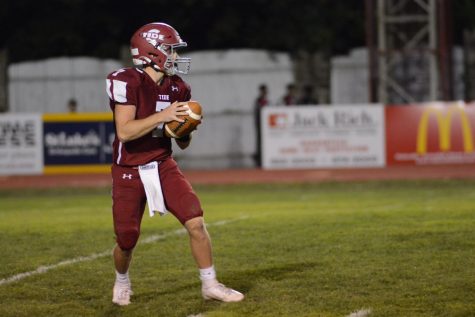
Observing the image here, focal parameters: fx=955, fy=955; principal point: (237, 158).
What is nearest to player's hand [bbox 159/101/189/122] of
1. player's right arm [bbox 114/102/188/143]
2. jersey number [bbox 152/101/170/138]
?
player's right arm [bbox 114/102/188/143]

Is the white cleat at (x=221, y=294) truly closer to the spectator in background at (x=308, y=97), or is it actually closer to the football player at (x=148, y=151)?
the football player at (x=148, y=151)

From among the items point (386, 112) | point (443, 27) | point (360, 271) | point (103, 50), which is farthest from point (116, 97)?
point (103, 50)

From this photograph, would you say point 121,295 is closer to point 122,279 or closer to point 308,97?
point 122,279

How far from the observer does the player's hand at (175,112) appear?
5.88m

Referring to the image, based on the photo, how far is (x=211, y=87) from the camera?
23016 millimetres

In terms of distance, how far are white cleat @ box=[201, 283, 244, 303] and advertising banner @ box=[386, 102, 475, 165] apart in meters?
12.5

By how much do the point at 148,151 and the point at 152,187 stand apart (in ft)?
0.80

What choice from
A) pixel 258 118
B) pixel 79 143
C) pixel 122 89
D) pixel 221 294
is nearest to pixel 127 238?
pixel 221 294

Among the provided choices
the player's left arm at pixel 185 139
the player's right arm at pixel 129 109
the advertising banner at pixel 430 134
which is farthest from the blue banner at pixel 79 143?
the player's right arm at pixel 129 109

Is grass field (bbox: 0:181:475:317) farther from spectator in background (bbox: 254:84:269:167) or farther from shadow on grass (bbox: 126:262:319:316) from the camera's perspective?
spectator in background (bbox: 254:84:269:167)

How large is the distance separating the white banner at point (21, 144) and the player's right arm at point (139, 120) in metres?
13.1

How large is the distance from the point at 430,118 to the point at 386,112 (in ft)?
2.74

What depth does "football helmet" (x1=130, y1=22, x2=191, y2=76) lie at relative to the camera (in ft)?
20.0

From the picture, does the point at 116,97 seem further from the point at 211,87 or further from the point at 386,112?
the point at 211,87
